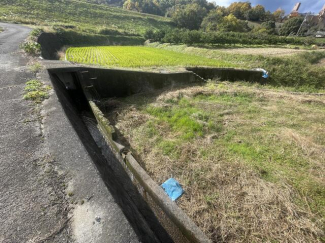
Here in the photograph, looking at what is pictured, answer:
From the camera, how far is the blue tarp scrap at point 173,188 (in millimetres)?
3092

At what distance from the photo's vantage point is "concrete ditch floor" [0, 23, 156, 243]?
4.91 feet

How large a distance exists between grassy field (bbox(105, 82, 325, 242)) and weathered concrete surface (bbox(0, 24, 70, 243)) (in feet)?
6.98

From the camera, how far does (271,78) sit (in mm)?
12062

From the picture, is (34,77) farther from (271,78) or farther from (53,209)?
(271,78)

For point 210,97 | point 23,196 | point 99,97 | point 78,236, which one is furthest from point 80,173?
point 210,97

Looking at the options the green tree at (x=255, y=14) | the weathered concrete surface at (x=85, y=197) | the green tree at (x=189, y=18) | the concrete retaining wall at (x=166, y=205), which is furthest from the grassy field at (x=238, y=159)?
the green tree at (x=255, y=14)

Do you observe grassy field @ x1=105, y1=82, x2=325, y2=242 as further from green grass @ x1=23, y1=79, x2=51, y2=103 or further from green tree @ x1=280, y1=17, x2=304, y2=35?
green tree @ x1=280, y1=17, x2=304, y2=35

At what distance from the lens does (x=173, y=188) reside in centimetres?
320

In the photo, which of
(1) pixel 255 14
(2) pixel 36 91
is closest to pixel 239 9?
(1) pixel 255 14

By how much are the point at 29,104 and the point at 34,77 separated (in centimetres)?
196

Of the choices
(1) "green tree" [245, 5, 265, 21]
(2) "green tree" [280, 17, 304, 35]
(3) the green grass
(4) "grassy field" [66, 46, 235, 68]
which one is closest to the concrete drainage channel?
(3) the green grass

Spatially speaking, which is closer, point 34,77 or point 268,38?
point 34,77

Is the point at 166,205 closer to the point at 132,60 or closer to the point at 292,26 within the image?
the point at 132,60

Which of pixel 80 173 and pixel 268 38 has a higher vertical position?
pixel 268 38
